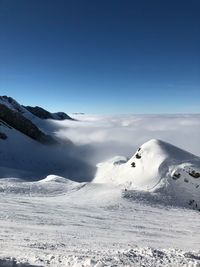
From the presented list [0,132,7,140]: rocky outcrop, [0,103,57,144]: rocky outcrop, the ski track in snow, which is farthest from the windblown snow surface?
[0,103,57,144]: rocky outcrop

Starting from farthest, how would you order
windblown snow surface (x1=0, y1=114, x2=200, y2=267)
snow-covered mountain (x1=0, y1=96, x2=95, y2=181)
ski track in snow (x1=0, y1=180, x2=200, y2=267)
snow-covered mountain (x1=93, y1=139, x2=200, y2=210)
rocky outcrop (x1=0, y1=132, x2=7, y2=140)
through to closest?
rocky outcrop (x1=0, y1=132, x2=7, y2=140), snow-covered mountain (x1=0, y1=96, x2=95, y2=181), snow-covered mountain (x1=93, y1=139, x2=200, y2=210), windblown snow surface (x1=0, y1=114, x2=200, y2=267), ski track in snow (x1=0, y1=180, x2=200, y2=267)

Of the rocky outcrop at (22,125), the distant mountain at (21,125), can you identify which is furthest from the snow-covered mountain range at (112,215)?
the rocky outcrop at (22,125)

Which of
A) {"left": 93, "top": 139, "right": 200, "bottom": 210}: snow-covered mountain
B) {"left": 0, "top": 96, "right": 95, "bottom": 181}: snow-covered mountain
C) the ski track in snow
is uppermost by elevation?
{"left": 0, "top": 96, "right": 95, "bottom": 181}: snow-covered mountain

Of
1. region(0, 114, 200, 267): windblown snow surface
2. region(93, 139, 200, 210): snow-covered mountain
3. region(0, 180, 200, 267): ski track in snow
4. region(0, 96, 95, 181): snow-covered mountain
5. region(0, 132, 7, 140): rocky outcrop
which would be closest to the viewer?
region(0, 180, 200, 267): ski track in snow

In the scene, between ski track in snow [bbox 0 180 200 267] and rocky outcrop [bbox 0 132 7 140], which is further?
rocky outcrop [bbox 0 132 7 140]

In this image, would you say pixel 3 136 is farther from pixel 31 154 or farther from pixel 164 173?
pixel 164 173

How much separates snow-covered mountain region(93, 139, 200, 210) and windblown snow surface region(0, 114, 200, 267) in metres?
0.06

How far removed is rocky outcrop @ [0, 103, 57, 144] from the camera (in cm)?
5881

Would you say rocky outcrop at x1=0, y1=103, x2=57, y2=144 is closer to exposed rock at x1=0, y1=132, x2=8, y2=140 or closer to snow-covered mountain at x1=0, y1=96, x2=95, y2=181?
snow-covered mountain at x1=0, y1=96, x2=95, y2=181

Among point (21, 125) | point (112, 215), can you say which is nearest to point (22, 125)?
point (21, 125)

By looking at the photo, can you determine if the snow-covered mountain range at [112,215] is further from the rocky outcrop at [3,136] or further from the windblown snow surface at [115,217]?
the rocky outcrop at [3,136]

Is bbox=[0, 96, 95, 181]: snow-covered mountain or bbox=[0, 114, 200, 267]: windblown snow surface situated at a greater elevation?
bbox=[0, 96, 95, 181]: snow-covered mountain

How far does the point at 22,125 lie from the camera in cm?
6019

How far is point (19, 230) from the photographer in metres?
11.3
